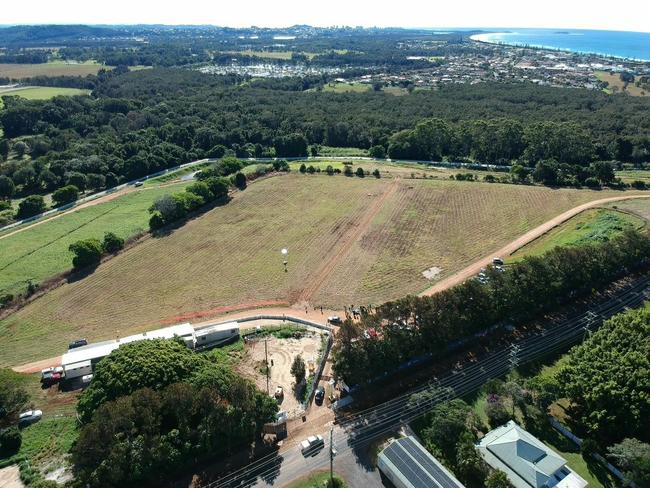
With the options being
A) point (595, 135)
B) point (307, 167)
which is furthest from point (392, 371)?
point (595, 135)

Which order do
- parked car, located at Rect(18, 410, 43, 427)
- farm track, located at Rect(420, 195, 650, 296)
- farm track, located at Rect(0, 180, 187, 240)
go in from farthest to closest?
farm track, located at Rect(0, 180, 187, 240) → farm track, located at Rect(420, 195, 650, 296) → parked car, located at Rect(18, 410, 43, 427)

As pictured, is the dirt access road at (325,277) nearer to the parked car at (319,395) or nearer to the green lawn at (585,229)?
the green lawn at (585,229)

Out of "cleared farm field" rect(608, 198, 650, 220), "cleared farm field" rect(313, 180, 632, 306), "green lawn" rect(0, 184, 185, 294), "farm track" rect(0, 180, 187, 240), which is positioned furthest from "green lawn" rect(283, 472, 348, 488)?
"farm track" rect(0, 180, 187, 240)

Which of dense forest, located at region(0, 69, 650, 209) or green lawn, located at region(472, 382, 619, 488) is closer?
green lawn, located at region(472, 382, 619, 488)

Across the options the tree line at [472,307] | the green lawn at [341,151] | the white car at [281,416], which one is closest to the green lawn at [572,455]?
the tree line at [472,307]

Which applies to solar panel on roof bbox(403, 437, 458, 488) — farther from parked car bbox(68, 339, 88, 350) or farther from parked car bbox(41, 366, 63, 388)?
parked car bbox(68, 339, 88, 350)

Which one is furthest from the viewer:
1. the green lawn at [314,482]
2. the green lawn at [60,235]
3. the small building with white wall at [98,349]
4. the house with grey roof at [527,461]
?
the green lawn at [60,235]
